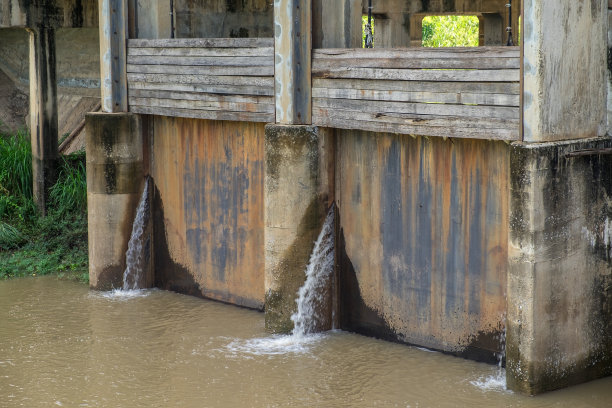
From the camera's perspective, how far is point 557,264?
6.42 metres

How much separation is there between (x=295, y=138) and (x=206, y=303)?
88.7 inches

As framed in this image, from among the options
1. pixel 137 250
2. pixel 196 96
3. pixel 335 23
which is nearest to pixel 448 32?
pixel 137 250

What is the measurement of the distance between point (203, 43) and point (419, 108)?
8.38 ft

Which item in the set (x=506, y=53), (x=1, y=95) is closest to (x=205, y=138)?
(x=506, y=53)

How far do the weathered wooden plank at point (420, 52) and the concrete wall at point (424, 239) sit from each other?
689 millimetres

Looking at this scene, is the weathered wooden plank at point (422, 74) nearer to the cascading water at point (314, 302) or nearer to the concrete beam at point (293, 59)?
the concrete beam at point (293, 59)

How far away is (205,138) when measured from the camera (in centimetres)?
933

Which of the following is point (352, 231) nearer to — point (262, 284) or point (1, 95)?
point (262, 284)

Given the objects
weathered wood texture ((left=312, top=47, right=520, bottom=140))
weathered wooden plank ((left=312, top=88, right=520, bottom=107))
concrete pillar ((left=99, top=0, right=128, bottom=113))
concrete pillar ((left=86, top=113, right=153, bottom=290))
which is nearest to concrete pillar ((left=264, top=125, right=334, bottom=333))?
weathered wood texture ((left=312, top=47, right=520, bottom=140))

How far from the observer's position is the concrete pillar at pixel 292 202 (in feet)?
25.9

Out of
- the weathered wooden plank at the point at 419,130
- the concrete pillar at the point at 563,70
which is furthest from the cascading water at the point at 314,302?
the concrete pillar at the point at 563,70

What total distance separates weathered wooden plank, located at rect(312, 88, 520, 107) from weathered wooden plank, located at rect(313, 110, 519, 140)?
0.19 metres

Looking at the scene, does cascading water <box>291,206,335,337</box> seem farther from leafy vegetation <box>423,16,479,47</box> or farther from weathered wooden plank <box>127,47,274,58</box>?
leafy vegetation <box>423,16,479,47</box>

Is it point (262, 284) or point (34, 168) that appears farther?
point (34, 168)
